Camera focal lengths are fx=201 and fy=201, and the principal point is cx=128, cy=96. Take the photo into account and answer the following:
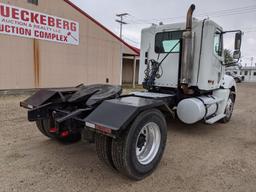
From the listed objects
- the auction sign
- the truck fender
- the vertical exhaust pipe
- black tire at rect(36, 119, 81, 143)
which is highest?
the auction sign

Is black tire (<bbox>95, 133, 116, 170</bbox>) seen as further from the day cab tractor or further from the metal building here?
the metal building

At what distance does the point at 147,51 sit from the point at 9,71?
23.8ft

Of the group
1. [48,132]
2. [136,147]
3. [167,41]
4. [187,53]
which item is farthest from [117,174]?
[167,41]

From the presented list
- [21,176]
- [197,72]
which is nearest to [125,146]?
[21,176]

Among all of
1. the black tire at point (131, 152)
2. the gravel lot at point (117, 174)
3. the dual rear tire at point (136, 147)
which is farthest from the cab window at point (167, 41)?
the black tire at point (131, 152)

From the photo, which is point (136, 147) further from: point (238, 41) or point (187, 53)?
point (238, 41)

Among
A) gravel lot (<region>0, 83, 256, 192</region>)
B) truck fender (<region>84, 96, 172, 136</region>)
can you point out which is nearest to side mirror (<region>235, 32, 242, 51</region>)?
gravel lot (<region>0, 83, 256, 192</region>)

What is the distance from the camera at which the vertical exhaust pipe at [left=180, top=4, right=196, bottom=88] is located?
4.45 meters

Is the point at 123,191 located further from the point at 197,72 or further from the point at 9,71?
the point at 9,71

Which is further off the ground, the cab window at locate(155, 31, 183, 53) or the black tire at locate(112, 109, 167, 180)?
the cab window at locate(155, 31, 183, 53)

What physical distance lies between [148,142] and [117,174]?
0.69m

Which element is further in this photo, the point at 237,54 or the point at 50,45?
the point at 50,45

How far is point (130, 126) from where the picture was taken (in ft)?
8.79

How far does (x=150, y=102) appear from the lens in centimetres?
312
